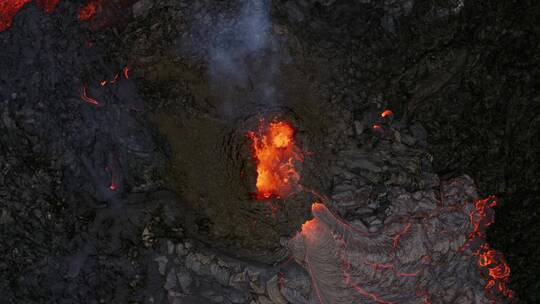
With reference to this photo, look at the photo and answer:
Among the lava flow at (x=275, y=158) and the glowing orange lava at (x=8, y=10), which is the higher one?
the glowing orange lava at (x=8, y=10)

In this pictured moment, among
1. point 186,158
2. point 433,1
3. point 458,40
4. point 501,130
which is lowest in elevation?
point 186,158

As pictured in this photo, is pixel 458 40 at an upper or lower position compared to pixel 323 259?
upper

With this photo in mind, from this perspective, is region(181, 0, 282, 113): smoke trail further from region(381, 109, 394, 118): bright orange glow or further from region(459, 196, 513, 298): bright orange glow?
region(459, 196, 513, 298): bright orange glow

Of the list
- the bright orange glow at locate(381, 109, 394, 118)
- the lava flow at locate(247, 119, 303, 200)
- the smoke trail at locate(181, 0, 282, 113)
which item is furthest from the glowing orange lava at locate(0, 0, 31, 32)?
the bright orange glow at locate(381, 109, 394, 118)

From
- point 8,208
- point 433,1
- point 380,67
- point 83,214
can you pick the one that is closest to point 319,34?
point 380,67

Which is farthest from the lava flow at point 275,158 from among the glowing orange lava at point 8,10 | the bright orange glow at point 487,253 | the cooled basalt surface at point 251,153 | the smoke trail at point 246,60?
the glowing orange lava at point 8,10

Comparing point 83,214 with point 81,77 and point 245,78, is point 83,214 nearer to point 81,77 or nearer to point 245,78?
point 81,77

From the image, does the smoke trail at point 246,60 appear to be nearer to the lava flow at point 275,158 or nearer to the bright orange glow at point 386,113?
the lava flow at point 275,158

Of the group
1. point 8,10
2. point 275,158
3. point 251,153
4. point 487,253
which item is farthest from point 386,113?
point 8,10
